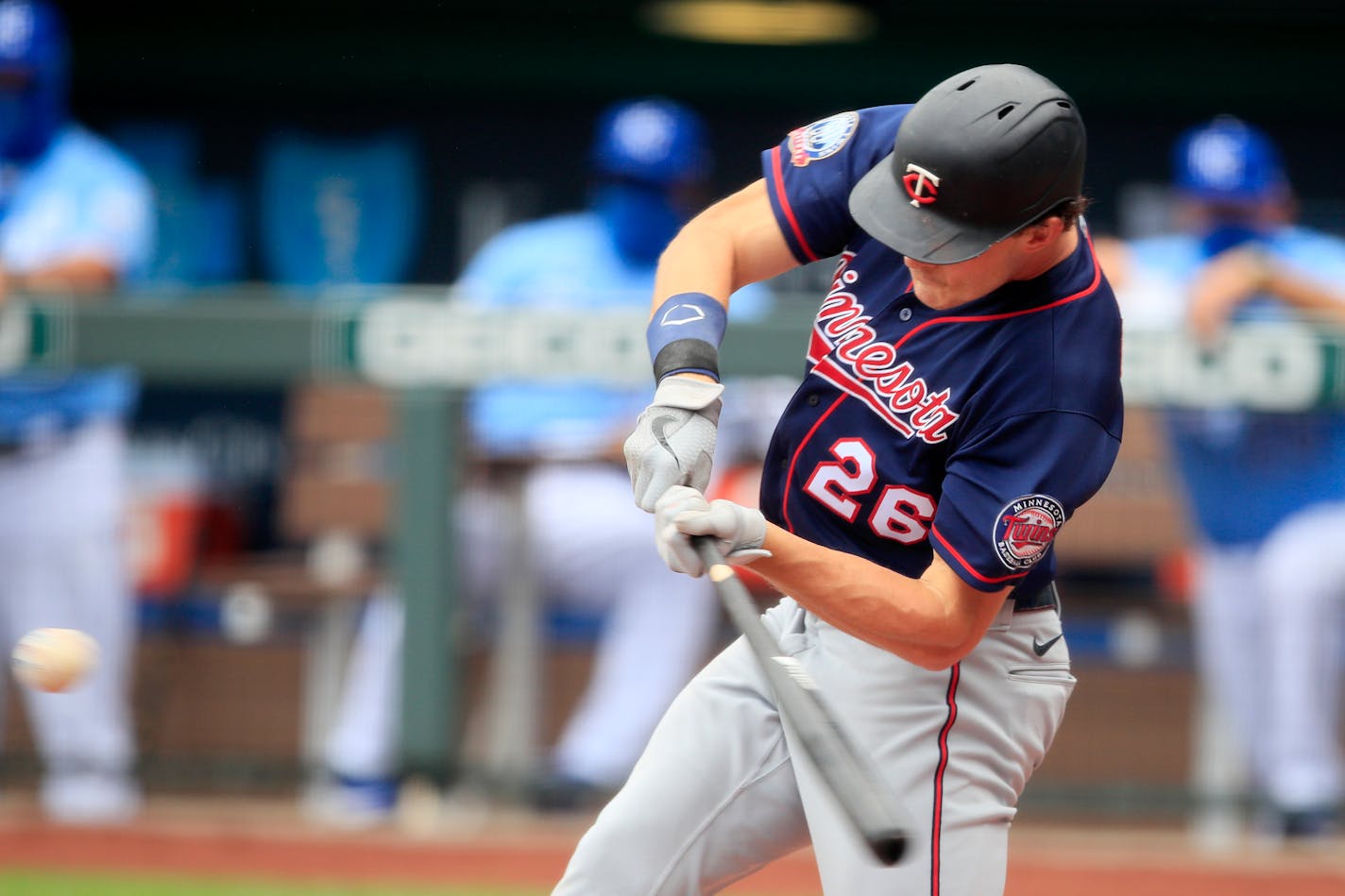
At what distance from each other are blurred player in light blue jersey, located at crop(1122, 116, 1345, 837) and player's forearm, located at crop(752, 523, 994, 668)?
2209 mm

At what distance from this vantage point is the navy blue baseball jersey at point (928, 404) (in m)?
2.11

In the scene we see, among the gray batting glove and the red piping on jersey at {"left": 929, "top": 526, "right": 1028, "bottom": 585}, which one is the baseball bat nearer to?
the gray batting glove

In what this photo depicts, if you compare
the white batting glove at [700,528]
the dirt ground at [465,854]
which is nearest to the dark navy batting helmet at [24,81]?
the dirt ground at [465,854]

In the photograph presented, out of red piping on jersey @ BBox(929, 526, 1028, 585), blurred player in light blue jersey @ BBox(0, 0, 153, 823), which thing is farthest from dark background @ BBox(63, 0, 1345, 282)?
red piping on jersey @ BBox(929, 526, 1028, 585)

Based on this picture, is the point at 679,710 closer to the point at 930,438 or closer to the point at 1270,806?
the point at 930,438

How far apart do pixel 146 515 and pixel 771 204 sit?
8.17 feet

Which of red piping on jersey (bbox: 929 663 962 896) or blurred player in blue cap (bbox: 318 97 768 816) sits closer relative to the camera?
red piping on jersey (bbox: 929 663 962 896)

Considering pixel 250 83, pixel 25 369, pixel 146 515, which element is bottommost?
pixel 146 515

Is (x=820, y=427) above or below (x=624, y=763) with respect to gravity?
above

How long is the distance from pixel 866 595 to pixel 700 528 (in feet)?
0.81

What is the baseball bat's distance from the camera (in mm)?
1672

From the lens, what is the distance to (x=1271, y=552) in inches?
166

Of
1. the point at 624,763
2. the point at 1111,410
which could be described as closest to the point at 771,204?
the point at 1111,410

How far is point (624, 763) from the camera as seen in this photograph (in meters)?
4.15
